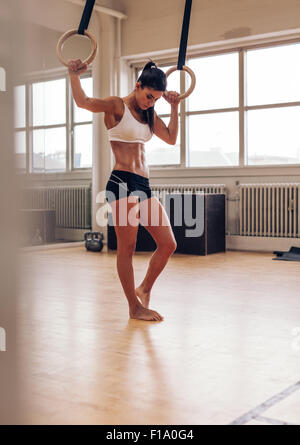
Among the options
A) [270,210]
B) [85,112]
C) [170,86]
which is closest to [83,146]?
[85,112]

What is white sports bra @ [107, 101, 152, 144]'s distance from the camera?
277cm

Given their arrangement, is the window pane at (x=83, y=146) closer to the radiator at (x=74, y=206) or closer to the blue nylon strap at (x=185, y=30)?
the radiator at (x=74, y=206)

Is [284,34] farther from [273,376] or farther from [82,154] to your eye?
[273,376]

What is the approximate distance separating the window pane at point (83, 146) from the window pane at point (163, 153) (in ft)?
2.81

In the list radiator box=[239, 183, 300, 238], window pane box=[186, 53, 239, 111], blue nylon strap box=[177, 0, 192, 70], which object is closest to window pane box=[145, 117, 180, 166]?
window pane box=[186, 53, 239, 111]

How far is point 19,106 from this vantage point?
1.32 feet

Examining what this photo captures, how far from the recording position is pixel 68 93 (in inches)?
279

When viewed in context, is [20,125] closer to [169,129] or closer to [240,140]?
[169,129]

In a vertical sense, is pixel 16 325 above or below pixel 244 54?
below

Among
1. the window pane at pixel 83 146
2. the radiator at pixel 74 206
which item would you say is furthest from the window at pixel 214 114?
the radiator at pixel 74 206

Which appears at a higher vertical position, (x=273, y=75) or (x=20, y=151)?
(x=273, y=75)

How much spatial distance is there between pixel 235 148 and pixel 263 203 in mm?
845

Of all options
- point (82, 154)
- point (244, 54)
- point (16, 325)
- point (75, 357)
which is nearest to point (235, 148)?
point (244, 54)

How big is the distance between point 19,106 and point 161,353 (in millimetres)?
1879
